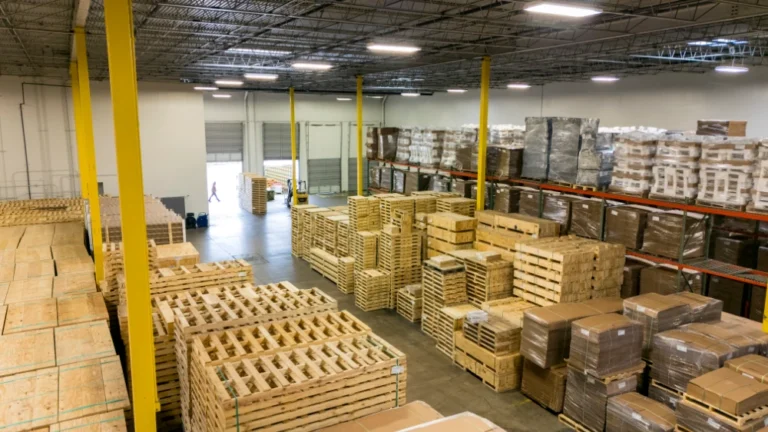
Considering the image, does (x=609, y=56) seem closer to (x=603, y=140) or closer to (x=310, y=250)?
(x=603, y=140)

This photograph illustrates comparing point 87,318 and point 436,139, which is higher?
point 436,139

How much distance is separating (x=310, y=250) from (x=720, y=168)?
37.9 feet

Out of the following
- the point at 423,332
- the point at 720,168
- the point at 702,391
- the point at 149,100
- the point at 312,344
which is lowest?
the point at 423,332

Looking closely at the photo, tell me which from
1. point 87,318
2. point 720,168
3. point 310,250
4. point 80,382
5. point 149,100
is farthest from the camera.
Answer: point 149,100

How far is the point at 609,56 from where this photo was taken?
51.5ft

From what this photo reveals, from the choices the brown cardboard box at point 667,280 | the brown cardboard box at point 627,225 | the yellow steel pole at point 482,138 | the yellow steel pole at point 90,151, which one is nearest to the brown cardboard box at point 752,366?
the brown cardboard box at point 667,280

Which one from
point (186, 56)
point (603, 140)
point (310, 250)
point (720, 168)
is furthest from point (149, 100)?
point (720, 168)

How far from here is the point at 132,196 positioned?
4.75m

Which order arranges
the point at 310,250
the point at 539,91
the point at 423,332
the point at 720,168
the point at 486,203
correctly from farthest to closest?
the point at 539,91 < the point at 310,250 < the point at 486,203 < the point at 423,332 < the point at 720,168

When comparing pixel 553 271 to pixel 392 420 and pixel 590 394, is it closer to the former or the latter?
pixel 590 394

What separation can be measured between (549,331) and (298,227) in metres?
11.4

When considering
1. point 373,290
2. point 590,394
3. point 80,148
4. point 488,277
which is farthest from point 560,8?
point 80,148

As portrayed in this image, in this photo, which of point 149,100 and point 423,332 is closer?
point 423,332

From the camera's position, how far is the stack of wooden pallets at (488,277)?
1082 centimetres
